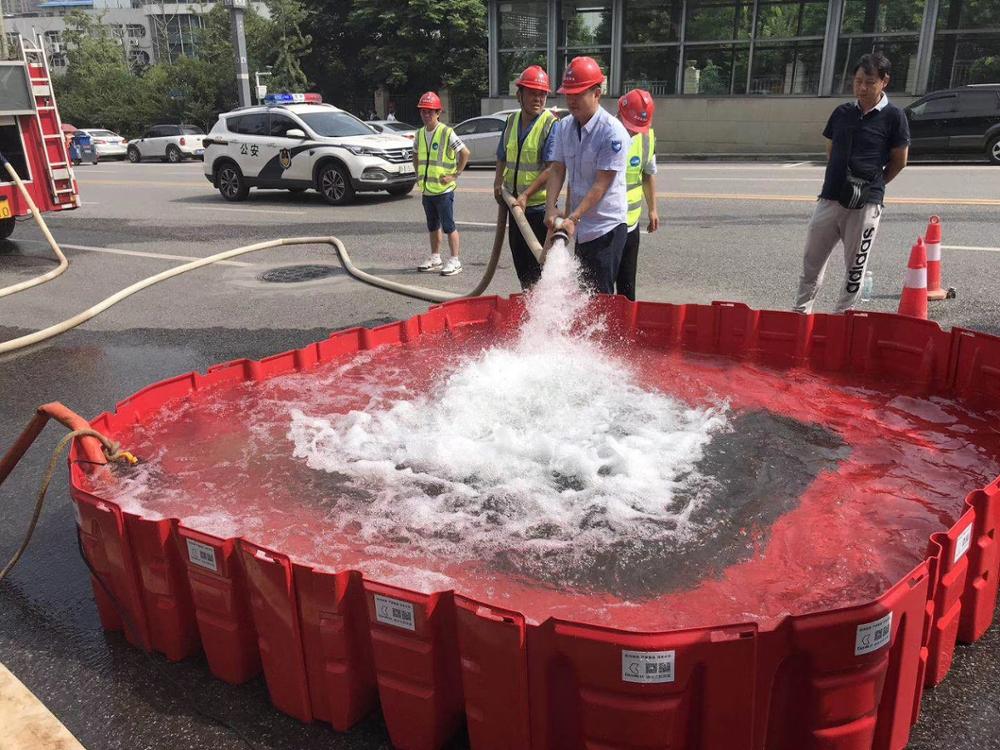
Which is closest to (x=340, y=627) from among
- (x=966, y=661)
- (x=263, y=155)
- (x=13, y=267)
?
(x=966, y=661)

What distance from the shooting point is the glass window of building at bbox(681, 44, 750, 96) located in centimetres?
2730

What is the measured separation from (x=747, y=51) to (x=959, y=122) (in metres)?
9.61

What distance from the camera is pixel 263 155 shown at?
51.6 feet

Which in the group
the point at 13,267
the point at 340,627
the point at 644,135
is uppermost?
the point at 644,135

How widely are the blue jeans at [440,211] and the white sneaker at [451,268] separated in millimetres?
342

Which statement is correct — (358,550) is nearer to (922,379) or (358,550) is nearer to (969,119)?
(922,379)

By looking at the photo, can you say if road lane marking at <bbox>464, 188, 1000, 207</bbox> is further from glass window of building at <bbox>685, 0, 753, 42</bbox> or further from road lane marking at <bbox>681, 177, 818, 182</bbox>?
glass window of building at <bbox>685, 0, 753, 42</bbox>

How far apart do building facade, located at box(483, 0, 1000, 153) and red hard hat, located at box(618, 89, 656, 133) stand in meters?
22.5

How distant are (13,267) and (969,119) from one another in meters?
19.6

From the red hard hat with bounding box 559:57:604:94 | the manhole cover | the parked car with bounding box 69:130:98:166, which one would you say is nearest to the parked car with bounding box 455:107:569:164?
the manhole cover

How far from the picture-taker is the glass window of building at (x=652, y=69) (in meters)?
28.3

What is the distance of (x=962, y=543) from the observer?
254cm

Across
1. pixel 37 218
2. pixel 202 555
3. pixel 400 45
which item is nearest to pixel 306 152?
pixel 37 218

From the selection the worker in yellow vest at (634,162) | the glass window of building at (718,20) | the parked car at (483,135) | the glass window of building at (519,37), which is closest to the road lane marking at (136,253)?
the worker in yellow vest at (634,162)
